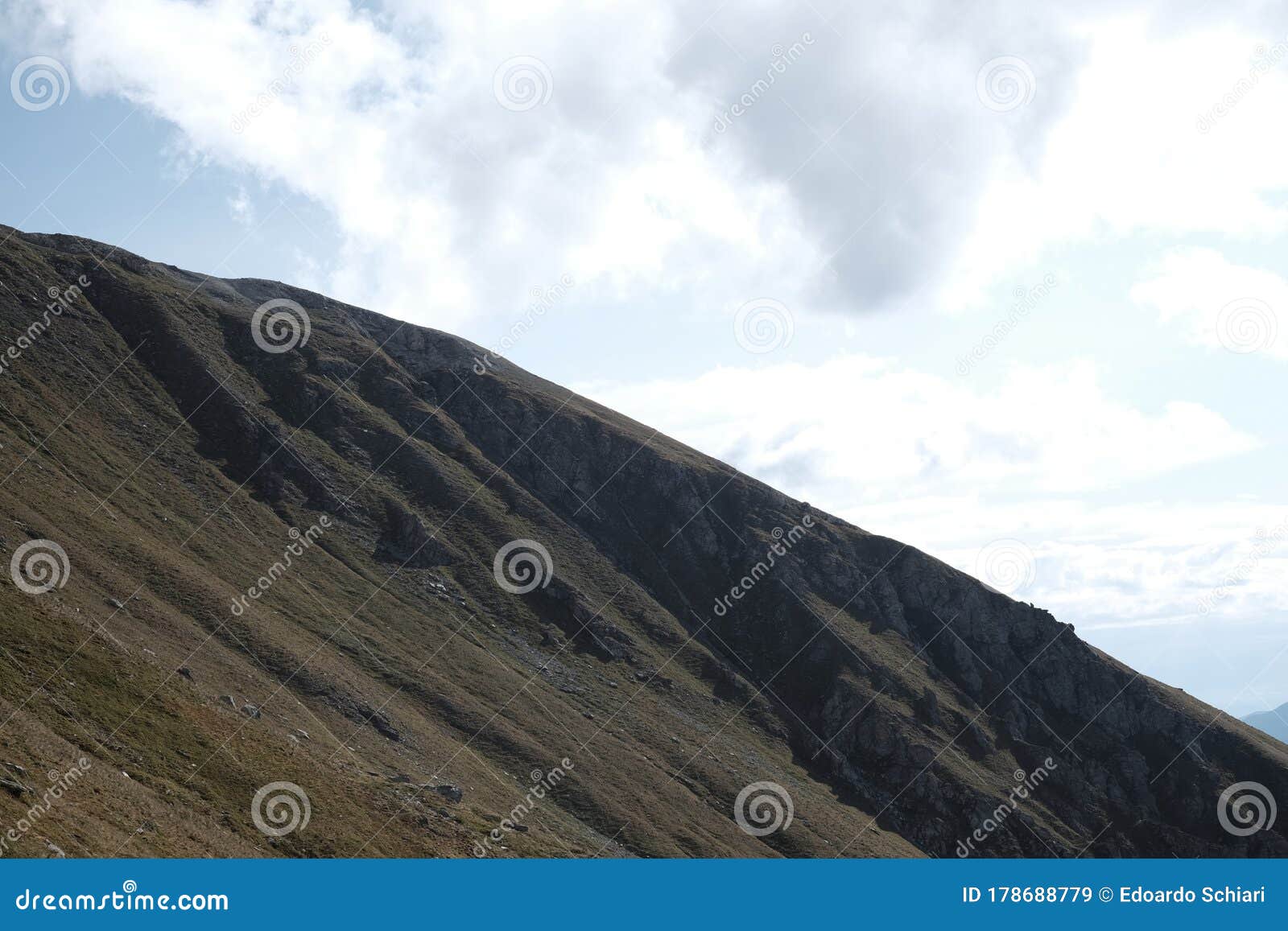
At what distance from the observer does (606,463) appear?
607 feet

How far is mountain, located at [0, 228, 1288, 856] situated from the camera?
4997 centimetres

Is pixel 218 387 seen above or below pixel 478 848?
above

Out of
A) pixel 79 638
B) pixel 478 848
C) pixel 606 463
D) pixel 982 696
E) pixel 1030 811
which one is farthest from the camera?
pixel 606 463

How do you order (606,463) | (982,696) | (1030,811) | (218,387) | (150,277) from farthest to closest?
(606,463) → (150,277) → (982,696) → (218,387) → (1030,811)

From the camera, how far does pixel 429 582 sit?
134m

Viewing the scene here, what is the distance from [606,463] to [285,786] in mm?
139152

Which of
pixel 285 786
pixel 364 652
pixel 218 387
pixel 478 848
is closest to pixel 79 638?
pixel 285 786

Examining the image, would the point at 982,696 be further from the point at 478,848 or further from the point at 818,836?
the point at 478,848

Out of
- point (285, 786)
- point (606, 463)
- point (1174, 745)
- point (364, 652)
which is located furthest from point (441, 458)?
point (1174, 745)

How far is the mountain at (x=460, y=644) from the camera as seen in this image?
50.0 meters

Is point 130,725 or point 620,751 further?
point 620,751

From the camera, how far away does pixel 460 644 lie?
122 meters

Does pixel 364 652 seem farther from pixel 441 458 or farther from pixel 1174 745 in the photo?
pixel 1174 745

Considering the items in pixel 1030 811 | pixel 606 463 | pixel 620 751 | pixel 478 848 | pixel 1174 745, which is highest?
pixel 1174 745
